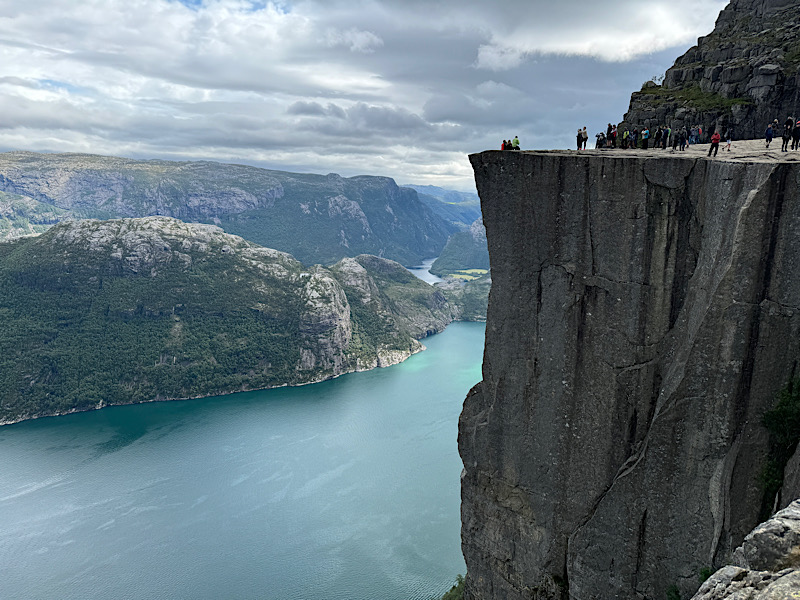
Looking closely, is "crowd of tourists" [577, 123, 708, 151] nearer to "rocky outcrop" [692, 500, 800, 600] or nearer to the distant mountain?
"rocky outcrop" [692, 500, 800, 600]

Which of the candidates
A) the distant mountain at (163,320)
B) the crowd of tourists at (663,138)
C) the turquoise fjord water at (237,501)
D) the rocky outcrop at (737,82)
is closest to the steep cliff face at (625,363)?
the crowd of tourists at (663,138)

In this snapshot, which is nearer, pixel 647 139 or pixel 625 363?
pixel 625 363

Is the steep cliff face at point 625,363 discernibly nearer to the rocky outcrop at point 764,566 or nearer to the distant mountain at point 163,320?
the rocky outcrop at point 764,566

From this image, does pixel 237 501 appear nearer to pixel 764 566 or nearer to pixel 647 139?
pixel 647 139

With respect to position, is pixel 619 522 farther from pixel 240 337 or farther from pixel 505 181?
pixel 240 337

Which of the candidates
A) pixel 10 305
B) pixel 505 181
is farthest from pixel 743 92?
pixel 10 305

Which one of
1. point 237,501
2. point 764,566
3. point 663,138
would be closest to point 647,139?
point 663,138

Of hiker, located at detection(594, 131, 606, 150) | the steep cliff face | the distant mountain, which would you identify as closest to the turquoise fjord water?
the distant mountain
